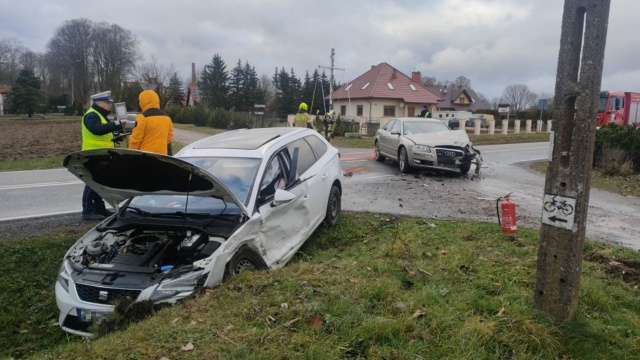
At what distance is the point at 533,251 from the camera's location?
16.8 feet

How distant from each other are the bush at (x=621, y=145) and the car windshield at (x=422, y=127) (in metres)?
4.99

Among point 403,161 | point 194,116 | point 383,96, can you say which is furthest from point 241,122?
point 403,161

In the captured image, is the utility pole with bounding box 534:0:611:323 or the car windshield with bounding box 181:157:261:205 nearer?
the utility pole with bounding box 534:0:611:323

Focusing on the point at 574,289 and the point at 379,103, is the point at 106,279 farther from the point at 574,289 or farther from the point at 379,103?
the point at 379,103

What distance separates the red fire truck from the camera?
27.8 m

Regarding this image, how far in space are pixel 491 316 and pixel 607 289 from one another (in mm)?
1465

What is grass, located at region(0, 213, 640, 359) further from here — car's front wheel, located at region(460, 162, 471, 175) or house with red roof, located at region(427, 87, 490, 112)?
house with red roof, located at region(427, 87, 490, 112)

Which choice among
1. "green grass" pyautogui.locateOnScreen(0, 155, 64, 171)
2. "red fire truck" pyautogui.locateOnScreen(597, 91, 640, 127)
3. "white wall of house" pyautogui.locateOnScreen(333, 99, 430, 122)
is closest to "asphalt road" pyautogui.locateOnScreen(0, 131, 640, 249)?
"green grass" pyautogui.locateOnScreen(0, 155, 64, 171)

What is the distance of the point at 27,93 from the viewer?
54062 mm

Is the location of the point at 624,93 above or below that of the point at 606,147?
above

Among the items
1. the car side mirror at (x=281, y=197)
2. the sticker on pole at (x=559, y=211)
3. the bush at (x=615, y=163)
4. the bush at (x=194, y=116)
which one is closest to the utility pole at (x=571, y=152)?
the sticker on pole at (x=559, y=211)

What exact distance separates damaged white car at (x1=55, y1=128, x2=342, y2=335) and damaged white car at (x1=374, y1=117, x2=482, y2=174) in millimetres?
6740

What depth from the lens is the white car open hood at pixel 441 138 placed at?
12289 mm

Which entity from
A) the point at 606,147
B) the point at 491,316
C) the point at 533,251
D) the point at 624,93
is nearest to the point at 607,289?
the point at 533,251
